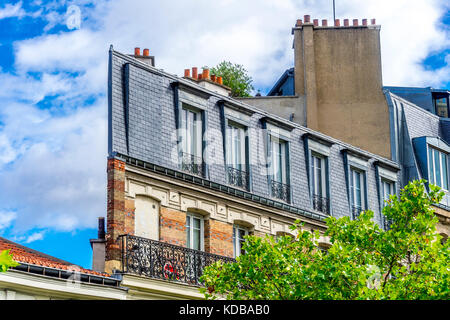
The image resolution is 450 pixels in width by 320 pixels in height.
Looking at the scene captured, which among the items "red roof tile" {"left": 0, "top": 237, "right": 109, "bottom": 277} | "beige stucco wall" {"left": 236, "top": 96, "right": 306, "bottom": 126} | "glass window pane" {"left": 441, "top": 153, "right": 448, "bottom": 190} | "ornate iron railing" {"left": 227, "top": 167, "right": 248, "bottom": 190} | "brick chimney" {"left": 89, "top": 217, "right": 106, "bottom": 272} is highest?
"beige stucco wall" {"left": 236, "top": 96, "right": 306, "bottom": 126}

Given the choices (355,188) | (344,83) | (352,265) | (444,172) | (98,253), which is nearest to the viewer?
(352,265)

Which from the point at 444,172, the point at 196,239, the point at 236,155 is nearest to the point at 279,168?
the point at 236,155

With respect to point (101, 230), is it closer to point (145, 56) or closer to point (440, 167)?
point (145, 56)

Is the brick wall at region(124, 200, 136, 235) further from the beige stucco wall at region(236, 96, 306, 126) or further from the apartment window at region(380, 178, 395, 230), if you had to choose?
the beige stucco wall at region(236, 96, 306, 126)

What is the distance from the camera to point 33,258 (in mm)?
17172

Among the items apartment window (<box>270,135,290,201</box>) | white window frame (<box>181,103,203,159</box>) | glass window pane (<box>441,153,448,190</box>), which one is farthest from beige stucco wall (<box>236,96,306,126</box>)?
white window frame (<box>181,103,203,159</box>)

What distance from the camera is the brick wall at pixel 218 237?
68.5 ft

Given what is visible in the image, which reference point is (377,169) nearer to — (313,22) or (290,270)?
(313,22)

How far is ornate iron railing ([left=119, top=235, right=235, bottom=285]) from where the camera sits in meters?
18.4

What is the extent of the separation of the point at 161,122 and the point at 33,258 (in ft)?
16.1

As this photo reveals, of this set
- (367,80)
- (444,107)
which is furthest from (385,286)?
(444,107)

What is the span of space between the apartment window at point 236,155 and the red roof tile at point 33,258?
17.2ft

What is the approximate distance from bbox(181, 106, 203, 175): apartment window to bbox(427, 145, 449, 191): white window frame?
1125cm
